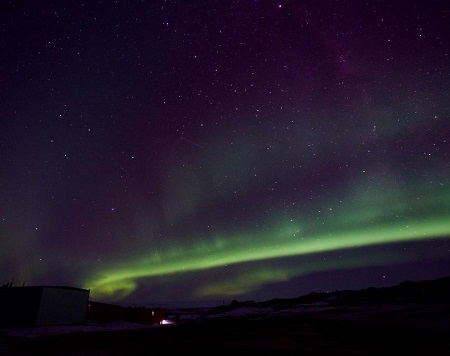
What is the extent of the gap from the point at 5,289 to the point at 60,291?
4934mm

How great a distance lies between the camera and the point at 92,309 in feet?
127

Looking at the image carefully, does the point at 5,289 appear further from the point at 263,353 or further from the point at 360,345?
the point at 360,345

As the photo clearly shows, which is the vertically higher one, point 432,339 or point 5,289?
point 5,289

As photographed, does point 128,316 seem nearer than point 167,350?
No

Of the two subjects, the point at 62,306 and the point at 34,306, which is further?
the point at 62,306

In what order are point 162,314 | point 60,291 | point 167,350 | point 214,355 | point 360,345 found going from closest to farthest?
1. point 214,355
2. point 360,345
3. point 167,350
4. point 60,291
5. point 162,314

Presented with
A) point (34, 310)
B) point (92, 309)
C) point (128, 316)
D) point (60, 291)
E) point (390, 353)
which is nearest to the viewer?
point (390, 353)

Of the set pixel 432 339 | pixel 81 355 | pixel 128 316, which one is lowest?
pixel 432 339

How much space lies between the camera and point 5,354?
11.6m

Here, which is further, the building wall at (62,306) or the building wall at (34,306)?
the building wall at (62,306)

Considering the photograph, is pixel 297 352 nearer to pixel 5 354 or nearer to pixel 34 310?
pixel 5 354

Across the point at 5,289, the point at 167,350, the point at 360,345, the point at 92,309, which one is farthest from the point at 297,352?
the point at 92,309

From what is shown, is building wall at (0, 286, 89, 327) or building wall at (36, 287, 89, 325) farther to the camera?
building wall at (36, 287, 89, 325)

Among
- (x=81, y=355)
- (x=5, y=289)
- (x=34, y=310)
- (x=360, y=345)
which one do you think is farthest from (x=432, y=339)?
(x=5, y=289)
